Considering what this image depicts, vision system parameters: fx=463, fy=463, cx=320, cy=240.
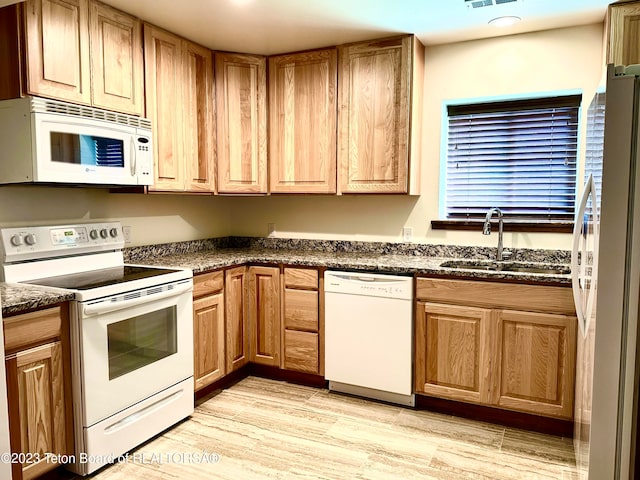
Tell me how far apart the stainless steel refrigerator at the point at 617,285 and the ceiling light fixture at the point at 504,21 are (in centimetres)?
154

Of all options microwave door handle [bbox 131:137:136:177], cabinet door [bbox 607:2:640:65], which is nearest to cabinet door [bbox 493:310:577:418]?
cabinet door [bbox 607:2:640:65]

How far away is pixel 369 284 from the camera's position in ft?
9.68

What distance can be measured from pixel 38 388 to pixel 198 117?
196cm

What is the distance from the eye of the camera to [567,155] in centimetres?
302

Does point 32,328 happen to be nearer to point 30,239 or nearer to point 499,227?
point 30,239

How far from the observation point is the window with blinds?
3.03m

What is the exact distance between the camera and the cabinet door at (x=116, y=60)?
98.2 inches

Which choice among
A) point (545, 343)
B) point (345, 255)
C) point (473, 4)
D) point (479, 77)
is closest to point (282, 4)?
point (473, 4)

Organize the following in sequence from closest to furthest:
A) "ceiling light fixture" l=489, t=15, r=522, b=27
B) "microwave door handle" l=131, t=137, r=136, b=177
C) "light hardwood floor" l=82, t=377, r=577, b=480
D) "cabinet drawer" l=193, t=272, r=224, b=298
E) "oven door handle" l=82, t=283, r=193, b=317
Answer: "oven door handle" l=82, t=283, r=193, b=317 < "light hardwood floor" l=82, t=377, r=577, b=480 < "microwave door handle" l=131, t=137, r=136, b=177 < "ceiling light fixture" l=489, t=15, r=522, b=27 < "cabinet drawer" l=193, t=272, r=224, b=298

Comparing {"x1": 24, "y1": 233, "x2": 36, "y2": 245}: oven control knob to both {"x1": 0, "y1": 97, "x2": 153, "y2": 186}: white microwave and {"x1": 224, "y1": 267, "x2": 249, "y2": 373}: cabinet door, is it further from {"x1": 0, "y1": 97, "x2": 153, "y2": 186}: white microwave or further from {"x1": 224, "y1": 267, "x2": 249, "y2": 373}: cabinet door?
{"x1": 224, "y1": 267, "x2": 249, "y2": 373}: cabinet door

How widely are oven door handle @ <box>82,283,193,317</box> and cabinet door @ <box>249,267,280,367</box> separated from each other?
27.3 inches

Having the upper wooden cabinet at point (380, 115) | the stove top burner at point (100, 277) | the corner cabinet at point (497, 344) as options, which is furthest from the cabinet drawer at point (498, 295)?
the stove top burner at point (100, 277)

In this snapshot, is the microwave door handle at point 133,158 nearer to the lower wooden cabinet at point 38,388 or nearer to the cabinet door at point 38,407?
the lower wooden cabinet at point 38,388

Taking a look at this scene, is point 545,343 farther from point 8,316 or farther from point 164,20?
point 164,20
